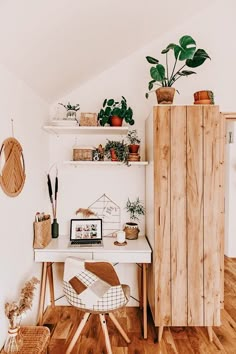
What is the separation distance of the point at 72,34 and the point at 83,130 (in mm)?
1024

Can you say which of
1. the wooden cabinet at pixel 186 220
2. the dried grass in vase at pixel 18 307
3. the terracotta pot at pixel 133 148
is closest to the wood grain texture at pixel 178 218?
the wooden cabinet at pixel 186 220

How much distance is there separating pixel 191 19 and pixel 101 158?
1733 millimetres

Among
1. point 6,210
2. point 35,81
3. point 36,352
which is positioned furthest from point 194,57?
point 36,352

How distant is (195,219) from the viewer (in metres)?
2.37

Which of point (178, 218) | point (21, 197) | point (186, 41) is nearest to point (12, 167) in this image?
point (21, 197)

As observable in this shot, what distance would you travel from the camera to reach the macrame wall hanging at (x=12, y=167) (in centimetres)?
193

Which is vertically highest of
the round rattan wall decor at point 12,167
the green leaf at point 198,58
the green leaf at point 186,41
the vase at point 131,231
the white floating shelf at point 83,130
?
the green leaf at point 186,41

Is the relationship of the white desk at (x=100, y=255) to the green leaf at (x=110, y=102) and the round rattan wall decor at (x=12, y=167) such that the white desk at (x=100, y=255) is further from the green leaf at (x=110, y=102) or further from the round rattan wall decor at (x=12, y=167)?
the green leaf at (x=110, y=102)

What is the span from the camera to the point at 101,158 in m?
2.95

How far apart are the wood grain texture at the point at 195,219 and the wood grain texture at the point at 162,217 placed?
0.17 m

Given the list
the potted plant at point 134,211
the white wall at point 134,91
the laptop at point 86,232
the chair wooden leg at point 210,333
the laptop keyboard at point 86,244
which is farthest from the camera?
the white wall at point 134,91

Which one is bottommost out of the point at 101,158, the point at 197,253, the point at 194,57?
the point at 197,253

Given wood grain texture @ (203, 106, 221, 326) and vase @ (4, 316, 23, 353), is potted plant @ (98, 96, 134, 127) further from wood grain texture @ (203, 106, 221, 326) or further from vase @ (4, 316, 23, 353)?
vase @ (4, 316, 23, 353)

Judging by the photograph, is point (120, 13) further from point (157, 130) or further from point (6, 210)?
point (6, 210)
